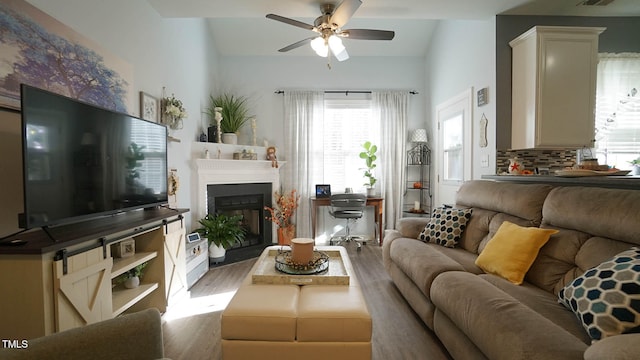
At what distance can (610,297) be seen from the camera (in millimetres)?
1133

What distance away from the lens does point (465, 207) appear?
2.81 meters

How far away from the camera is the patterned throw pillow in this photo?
8.32ft

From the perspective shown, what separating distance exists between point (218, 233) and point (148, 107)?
4.95 feet

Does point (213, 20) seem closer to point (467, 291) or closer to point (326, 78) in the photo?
point (326, 78)

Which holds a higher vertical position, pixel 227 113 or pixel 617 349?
pixel 227 113

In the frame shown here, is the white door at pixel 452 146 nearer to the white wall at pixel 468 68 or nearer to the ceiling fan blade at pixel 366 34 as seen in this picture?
the white wall at pixel 468 68

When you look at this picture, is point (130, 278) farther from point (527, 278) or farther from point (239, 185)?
point (527, 278)

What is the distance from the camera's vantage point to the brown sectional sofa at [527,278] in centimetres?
110

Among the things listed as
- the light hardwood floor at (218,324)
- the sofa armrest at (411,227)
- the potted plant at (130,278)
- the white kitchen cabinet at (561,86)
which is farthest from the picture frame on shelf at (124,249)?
the white kitchen cabinet at (561,86)

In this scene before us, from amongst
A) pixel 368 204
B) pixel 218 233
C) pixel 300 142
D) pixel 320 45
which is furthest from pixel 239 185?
pixel 320 45

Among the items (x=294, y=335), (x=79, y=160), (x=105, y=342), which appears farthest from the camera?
(x=79, y=160)

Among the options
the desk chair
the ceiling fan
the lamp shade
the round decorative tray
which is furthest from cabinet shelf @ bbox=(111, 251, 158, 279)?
the lamp shade

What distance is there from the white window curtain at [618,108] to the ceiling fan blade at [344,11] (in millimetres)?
2960

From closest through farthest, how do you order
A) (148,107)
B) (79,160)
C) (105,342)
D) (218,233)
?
1. (105,342)
2. (79,160)
3. (148,107)
4. (218,233)
